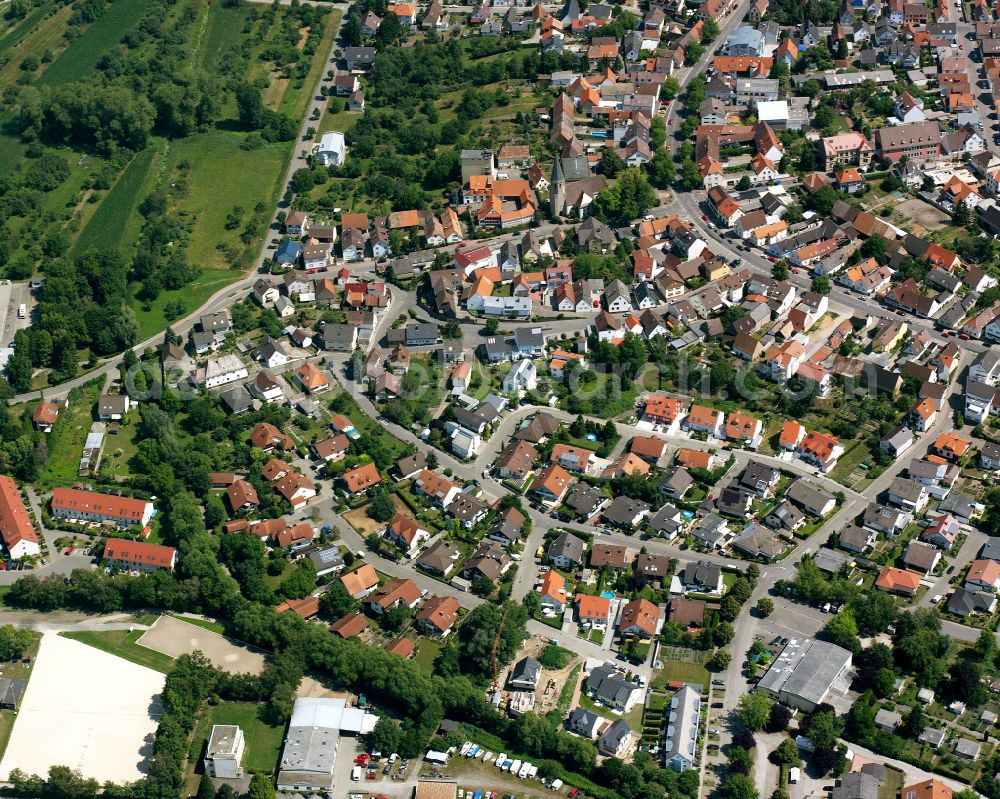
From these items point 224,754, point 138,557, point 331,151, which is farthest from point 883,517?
point 331,151

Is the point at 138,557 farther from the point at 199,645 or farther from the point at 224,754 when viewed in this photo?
the point at 224,754

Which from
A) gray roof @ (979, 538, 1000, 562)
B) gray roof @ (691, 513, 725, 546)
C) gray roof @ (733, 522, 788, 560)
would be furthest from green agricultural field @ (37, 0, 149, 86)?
gray roof @ (979, 538, 1000, 562)

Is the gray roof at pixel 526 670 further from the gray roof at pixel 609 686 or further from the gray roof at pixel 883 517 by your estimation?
the gray roof at pixel 883 517

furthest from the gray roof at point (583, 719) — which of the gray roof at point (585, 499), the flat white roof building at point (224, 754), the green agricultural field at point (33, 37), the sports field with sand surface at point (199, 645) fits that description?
the green agricultural field at point (33, 37)

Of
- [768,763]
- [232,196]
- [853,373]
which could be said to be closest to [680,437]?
[853,373]

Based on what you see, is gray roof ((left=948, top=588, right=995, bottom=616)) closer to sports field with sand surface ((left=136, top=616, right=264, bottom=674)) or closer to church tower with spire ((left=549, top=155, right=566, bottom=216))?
sports field with sand surface ((left=136, top=616, right=264, bottom=674))

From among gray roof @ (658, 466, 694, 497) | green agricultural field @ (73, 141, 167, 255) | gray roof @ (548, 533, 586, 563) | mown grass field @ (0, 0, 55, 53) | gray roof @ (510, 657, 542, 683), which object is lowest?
gray roof @ (510, 657, 542, 683)
